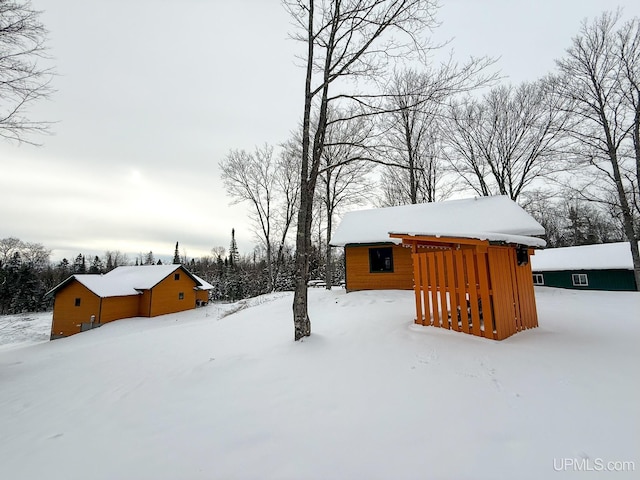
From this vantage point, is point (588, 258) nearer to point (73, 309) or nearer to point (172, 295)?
point (172, 295)

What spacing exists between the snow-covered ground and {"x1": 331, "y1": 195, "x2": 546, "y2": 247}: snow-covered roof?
20.1 ft

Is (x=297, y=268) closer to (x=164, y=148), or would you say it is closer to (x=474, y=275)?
(x=474, y=275)

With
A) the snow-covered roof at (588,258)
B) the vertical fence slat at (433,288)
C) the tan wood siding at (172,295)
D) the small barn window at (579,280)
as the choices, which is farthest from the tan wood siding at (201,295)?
the small barn window at (579,280)

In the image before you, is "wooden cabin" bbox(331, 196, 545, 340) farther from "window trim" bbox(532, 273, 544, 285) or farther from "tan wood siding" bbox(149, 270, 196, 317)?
"tan wood siding" bbox(149, 270, 196, 317)

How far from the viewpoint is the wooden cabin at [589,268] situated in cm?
1820

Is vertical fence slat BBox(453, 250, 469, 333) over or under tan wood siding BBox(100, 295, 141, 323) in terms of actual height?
over

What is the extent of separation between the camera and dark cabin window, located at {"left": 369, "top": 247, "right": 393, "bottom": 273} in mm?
13672

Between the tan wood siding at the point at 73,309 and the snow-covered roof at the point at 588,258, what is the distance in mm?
35486

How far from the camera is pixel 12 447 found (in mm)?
2875

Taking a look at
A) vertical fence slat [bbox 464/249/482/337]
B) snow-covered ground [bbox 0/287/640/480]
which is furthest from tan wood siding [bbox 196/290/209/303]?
vertical fence slat [bbox 464/249/482/337]

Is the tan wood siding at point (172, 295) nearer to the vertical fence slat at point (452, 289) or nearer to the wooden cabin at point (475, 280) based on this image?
the wooden cabin at point (475, 280)

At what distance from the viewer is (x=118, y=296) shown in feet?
73.4

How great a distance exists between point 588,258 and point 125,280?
127 ft

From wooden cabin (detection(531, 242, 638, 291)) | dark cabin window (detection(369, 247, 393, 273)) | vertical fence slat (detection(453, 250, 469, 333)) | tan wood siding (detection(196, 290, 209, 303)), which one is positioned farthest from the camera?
tan wood siding (detection(196, 290, 209, 303))
